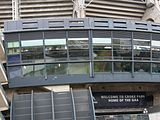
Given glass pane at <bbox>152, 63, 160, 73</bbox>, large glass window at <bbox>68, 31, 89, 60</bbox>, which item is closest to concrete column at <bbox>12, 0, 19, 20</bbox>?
large glass window at <bbox>68, 31, 89, 60</bbox>

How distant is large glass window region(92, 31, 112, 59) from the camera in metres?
45.8

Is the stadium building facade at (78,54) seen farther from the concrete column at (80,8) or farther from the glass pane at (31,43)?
the concrete column at (80,8)

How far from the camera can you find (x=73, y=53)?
45.3 meters

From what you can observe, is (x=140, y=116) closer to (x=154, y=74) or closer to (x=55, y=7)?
(x=154, y=74)

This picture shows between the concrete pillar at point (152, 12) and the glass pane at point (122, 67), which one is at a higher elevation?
the concrete pillar at point (152, 12)

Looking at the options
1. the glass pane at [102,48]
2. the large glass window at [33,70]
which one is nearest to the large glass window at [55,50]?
the large glass window at [33,70]

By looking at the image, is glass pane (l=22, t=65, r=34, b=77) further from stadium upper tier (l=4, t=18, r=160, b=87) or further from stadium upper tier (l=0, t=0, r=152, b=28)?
stadium upper tier (l=0, t=0, r=152, b=28)

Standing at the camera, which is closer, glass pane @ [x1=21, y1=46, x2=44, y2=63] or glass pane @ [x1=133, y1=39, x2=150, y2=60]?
glass pane @ [x1=21, y1=46, x2=44, y2=63]

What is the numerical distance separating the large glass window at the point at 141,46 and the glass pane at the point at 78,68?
19.4 feet

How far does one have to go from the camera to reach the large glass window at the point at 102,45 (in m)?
45.8

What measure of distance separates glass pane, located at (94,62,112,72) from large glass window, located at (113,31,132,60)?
124 centimetres

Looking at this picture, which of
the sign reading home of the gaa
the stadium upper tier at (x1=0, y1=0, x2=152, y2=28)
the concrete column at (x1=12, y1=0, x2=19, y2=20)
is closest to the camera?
the sign reading home of the gaa

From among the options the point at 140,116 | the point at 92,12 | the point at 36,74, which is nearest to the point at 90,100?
the point at 140,116

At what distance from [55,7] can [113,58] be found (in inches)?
Answer: 630
